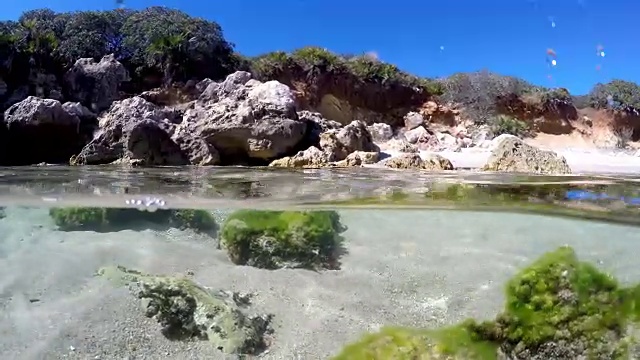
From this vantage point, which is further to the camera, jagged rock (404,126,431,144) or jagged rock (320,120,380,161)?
jagged rock (404,126,431,144)

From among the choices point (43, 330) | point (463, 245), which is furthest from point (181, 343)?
point (463, 245)

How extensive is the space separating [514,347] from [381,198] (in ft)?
7.45

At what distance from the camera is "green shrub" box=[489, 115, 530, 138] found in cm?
1909

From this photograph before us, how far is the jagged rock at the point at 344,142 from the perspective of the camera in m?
11.3

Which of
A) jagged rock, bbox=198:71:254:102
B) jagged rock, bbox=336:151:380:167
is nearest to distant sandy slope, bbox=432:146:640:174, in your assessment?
jagged rock, bbox=336:151:380:167

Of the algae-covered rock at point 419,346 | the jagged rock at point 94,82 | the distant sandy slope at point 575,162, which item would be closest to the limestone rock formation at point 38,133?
the jagged rock at point 94,82

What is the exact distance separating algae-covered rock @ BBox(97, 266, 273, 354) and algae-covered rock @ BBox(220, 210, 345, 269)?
43 cm

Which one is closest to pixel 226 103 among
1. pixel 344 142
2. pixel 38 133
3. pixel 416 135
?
pixel 344 142

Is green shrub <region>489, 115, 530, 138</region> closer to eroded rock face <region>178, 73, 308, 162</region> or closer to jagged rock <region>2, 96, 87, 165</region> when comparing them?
eroded rock face <region>178, 73, 308, 162</region>

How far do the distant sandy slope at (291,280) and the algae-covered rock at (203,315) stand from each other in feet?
0.20

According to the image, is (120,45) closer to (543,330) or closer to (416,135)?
(416,135)

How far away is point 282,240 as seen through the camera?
3.69m

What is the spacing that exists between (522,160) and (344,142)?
3.84 meters

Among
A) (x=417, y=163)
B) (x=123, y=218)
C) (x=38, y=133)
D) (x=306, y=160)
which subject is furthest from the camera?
(x=38, y=133)
